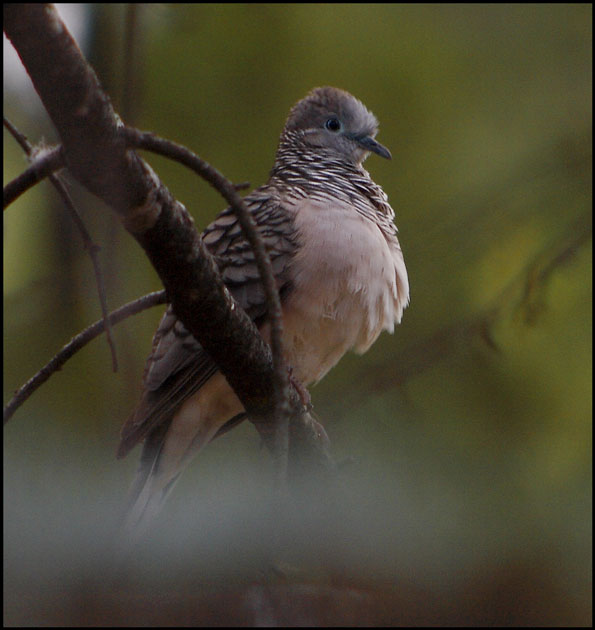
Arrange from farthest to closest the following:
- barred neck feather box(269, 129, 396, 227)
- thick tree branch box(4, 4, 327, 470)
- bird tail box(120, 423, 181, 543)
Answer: barred neck feather box(269, 129, 396, 227) → bird tail box(120, 423, 181, 543) → thick tree branch box(4, 4, 327, 470)

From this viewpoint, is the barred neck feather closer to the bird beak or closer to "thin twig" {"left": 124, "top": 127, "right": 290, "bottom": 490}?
the bird beak

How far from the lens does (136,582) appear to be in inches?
105

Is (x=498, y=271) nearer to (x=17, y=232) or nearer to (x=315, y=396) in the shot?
(x=315, y=396)

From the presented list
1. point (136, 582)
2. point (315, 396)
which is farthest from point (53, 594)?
point (315, 396)

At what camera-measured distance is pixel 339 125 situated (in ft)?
14.1

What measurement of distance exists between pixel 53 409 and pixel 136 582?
2082 millimetres

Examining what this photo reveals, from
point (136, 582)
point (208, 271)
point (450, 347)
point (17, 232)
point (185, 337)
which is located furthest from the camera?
point (17, 232)

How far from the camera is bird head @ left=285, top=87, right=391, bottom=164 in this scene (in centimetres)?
424

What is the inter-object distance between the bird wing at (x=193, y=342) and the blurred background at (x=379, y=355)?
424 mm

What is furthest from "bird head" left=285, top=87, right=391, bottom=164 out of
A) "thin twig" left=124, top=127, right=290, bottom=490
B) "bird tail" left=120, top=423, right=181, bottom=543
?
"thin twig" left=124, top=127, right=290, bottom=490

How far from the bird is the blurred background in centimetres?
23

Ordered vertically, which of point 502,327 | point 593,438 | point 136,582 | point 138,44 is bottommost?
point 593,438

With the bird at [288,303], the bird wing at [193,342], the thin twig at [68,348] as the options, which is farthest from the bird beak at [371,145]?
the thin twig at [68,348]

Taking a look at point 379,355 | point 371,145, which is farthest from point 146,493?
point 371,145
